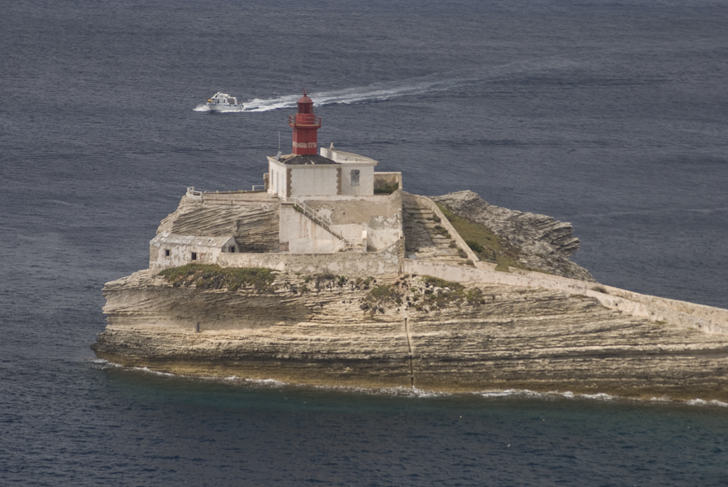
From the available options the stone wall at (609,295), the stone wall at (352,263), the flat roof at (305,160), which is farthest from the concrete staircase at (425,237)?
the flat roof at (305,160)

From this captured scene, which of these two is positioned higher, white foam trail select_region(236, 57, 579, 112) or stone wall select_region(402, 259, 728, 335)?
white foam trail select_region(236, 57, 579, 112)

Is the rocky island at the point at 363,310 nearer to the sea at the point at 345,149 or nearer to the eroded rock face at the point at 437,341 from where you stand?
the eroded rock face at the point at 437,341

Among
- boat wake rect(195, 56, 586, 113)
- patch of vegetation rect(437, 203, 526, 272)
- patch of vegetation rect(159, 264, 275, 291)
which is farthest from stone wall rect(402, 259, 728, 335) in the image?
boat wake rect(195, 56, 586, 113)

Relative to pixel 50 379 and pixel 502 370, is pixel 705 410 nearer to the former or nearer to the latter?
pixel 502 370

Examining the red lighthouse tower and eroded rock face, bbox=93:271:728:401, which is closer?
eroded rock face, bbox=93:271:728:401

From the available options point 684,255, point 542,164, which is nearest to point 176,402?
point 684,255

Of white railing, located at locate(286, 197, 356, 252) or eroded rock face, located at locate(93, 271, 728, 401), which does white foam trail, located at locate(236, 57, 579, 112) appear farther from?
eroded rock face, located at locate(93, 271, 728, 401)
